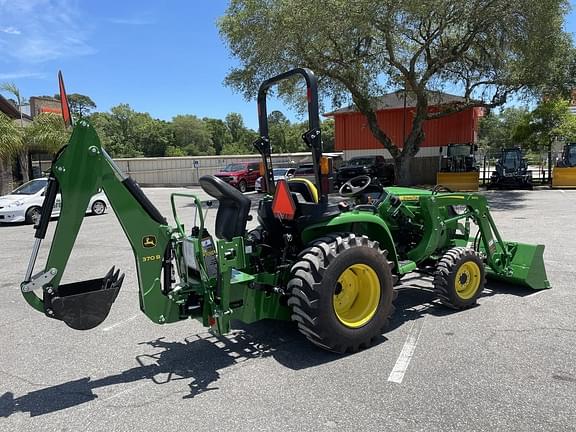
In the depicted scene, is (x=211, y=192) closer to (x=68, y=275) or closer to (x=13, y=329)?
(x=13, y=329)

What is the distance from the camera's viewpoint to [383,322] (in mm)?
4621

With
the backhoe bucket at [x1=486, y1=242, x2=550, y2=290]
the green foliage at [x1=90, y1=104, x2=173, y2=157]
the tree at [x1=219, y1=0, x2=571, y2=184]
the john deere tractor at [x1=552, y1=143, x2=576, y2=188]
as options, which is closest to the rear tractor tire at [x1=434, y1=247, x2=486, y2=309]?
the backhoe bucket at [x1=486, y1=242, x2=550, y2=290]

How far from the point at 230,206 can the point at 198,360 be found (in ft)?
4.69

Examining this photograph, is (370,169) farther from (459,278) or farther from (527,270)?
(459,278)

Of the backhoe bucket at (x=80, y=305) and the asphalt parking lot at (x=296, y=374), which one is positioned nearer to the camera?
the asphalt parking lot at (x=296, y=374)

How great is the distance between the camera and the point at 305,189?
15.0 ft

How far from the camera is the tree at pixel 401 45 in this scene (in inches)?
685

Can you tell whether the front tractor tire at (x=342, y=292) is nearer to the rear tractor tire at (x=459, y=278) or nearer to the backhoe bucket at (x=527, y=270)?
the rear tractor tire at (x=459, y=278)

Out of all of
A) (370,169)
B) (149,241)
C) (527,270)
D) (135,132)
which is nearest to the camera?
(149,241)

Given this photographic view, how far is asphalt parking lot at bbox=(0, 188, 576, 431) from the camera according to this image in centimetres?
334

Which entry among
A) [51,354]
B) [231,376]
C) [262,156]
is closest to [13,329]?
[51,354]

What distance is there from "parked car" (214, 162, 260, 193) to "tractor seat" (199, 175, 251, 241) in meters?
23.2

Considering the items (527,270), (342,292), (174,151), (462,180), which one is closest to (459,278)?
(527,270)

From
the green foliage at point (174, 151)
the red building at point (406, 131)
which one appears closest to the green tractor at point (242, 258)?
the red building at point (406, 131)
